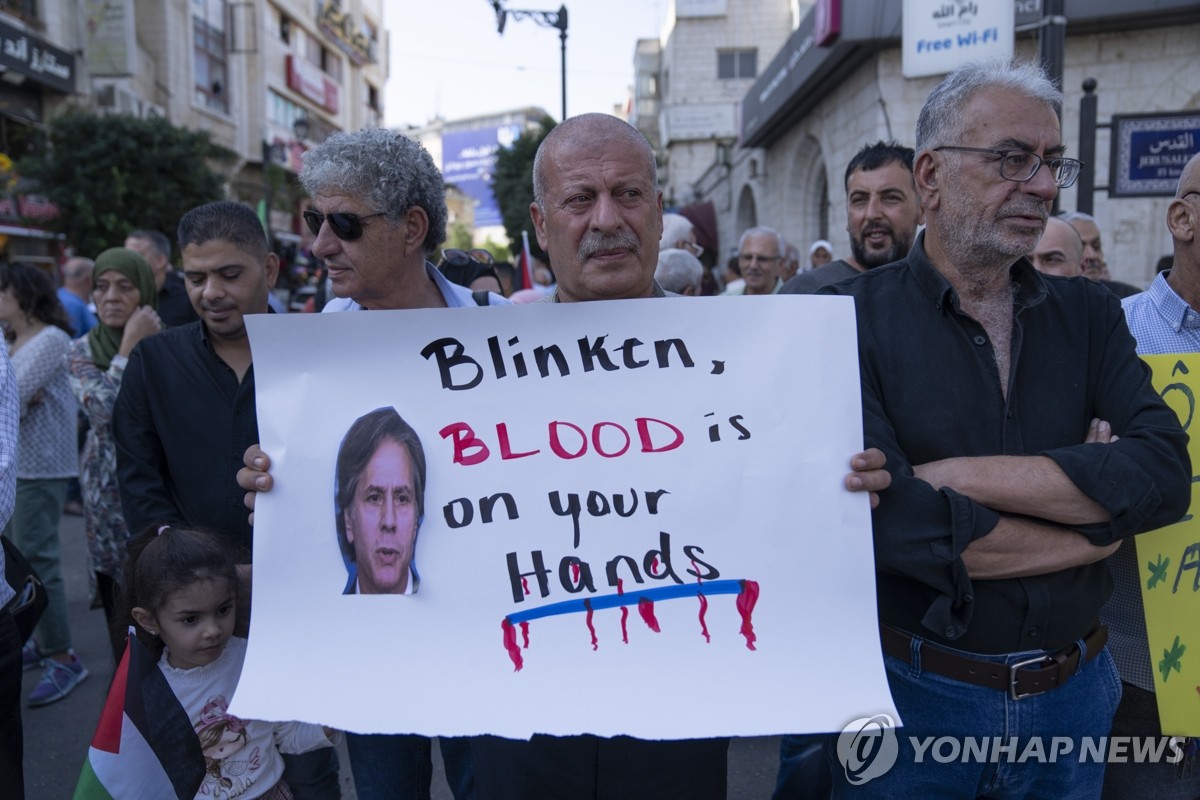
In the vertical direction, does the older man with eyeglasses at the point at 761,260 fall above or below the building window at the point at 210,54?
below

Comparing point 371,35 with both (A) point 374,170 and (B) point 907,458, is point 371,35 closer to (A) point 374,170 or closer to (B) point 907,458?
(A) point 374,170

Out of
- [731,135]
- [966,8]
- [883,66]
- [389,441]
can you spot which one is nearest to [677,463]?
[389,441]

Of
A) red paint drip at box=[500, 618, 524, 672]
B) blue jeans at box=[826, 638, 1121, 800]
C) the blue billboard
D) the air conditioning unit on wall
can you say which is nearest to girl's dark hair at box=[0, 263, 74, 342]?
red paint drip at box=[500, 618, 524, 672]

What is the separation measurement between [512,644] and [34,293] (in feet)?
12.3

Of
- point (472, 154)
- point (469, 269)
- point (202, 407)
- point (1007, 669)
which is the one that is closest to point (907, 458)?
point (1007, 669)

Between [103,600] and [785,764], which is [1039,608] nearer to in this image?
[785,764]

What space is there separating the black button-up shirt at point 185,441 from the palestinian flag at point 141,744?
1.15ft

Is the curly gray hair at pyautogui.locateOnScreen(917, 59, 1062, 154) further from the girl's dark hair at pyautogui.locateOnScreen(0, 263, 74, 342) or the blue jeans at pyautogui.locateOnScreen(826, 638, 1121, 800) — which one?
the girl's dark hair at pyautogui.locateOnScreen(0, 263, 74, 342)

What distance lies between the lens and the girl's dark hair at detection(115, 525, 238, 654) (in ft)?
6.75

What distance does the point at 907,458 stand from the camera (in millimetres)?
1684

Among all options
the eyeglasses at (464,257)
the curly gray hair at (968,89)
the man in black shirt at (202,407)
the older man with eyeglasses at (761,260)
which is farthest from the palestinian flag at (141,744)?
the older man with eyeglasses at (761,260)

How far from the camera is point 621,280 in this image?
1.69 m

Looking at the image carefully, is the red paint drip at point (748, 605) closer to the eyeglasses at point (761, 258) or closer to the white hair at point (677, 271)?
the white hair at point (677, 271)

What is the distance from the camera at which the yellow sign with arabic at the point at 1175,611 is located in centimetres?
190
